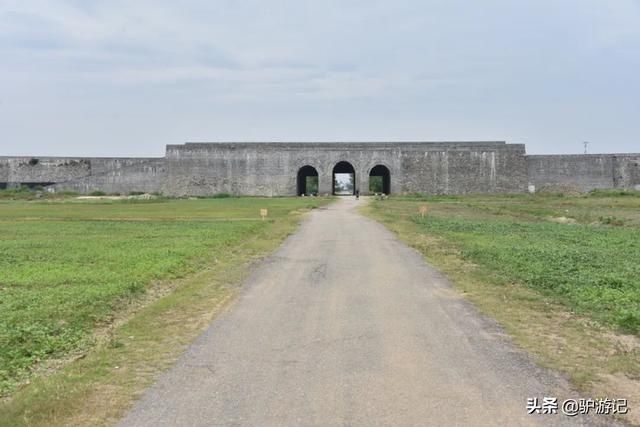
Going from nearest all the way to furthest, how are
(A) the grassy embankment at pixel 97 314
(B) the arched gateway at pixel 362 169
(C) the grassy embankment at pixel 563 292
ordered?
(A) the grassy embankment at pixel 97 314 → (C) the grassy embankment at pixel 563 292 → (B) the arched gateway at pixel 362 169

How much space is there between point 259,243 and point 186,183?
5457cm

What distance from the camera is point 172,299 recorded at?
1077 cm

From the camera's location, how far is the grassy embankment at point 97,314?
225 inches

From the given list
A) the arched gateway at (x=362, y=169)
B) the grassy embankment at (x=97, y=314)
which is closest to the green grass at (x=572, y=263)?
the grassy embankment at (x=97, y=314)

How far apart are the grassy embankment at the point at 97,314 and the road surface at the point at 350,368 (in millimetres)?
440

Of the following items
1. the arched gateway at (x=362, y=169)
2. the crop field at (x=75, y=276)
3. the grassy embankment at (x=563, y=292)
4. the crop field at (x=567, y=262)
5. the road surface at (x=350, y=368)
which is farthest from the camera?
the arched gateway at (x=362, y=169)

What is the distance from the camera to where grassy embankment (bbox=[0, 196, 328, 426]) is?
5704 millimetres

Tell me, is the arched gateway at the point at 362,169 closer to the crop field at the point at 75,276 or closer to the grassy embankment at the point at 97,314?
A: the crop field at the point at 75,276

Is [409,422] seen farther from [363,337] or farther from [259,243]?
[259,243]

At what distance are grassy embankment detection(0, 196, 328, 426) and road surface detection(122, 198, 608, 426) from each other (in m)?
0.44

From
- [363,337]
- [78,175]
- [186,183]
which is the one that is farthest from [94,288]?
[78,175]

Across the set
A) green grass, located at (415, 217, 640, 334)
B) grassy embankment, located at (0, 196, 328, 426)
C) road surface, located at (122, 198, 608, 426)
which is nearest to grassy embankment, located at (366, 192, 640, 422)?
green grass, located at (415, 217, 640, 334)

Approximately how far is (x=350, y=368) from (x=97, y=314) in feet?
15.3

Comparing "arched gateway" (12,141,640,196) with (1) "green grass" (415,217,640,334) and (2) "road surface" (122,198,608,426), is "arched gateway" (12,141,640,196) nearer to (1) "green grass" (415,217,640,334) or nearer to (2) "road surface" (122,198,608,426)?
(1) "green grass" (415,217,640,334)
